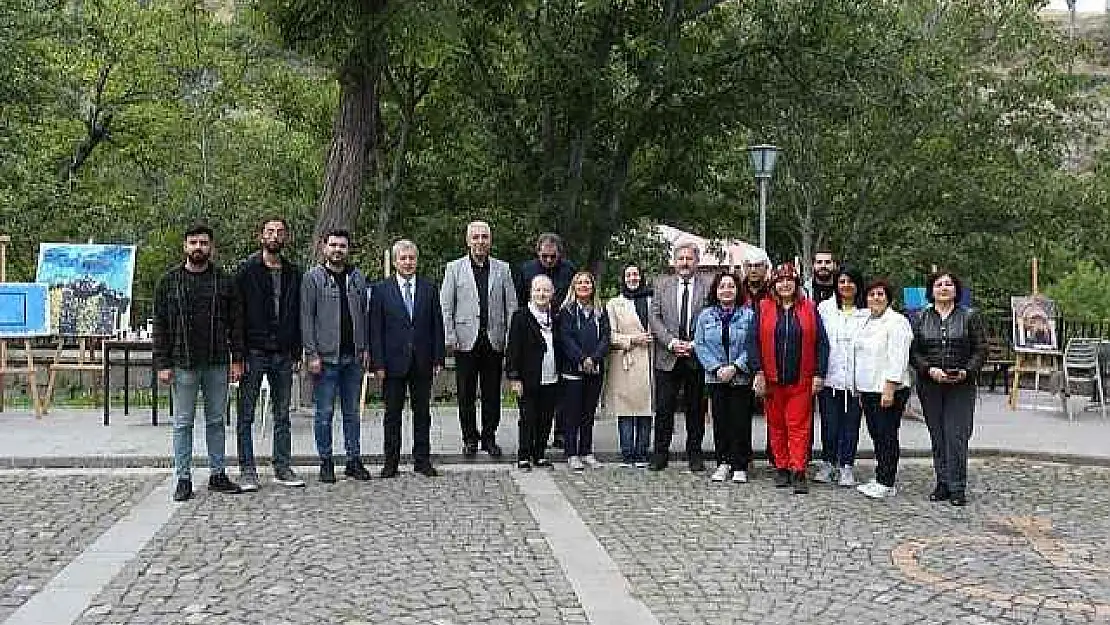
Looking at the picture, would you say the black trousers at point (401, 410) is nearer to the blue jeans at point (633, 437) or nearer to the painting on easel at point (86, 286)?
the blue jeans at point (633, 437)

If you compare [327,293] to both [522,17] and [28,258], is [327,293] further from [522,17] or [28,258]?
[28,258]

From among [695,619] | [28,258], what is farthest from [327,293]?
[28,258]

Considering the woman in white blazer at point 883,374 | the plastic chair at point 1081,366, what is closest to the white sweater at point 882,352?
the woman in white blazer at point 883,374

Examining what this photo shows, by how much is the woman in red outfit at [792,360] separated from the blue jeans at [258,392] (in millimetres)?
3768

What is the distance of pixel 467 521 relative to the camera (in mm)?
8250

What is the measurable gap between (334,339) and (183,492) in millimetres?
1656

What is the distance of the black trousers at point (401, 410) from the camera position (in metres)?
10.1

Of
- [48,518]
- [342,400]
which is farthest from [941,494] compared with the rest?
[48,518]

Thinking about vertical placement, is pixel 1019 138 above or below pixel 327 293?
above

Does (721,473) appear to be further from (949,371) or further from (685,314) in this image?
(949,371)

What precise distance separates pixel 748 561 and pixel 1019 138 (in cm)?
2347

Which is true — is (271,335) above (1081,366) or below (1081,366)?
above

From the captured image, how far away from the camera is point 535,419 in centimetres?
1056

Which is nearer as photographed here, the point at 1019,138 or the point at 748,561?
the point at 748,561
